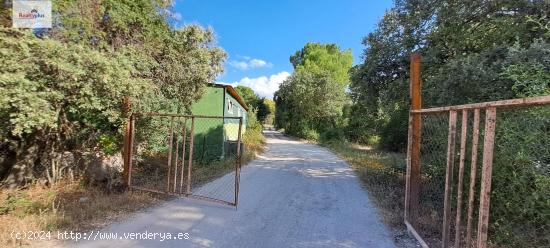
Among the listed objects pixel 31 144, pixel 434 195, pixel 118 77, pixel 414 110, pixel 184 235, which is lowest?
pixel 184 235

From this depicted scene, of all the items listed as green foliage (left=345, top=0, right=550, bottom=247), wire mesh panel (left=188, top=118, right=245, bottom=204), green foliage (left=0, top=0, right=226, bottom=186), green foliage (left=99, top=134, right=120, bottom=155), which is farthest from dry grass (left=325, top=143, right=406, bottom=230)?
green foliage (left=99, top=134, right=120, bottom=155)

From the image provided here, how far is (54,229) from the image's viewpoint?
4.96 m

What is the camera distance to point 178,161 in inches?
411

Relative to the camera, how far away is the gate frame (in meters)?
3.15

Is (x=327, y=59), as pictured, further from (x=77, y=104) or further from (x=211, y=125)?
A: (x=77, y=104)

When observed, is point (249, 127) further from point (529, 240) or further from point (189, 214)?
point (529, 240)

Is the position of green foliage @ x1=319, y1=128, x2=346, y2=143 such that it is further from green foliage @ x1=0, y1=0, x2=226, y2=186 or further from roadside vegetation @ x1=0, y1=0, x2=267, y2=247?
roadside vegetation @ x1=0, y1=0, x2=267, y2=247

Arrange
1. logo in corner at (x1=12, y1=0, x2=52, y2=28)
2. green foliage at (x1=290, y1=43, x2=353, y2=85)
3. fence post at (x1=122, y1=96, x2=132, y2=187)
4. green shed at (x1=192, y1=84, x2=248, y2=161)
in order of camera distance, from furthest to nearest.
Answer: green foliage at (x1=290, y1=43, x2=353, y2=85) → green shed at (x1=192, y1=84, x2=248, y2=161) → logo in corner at (x1=12, y1=0, x2=52, y2=28) → fence post at (x1=122, y1=96, x2=132, y2=187)

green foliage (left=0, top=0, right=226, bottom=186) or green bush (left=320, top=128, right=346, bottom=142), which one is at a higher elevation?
green foliage (left=0, top=0, right=226, bottom=186)

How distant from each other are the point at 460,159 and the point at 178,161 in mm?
8274

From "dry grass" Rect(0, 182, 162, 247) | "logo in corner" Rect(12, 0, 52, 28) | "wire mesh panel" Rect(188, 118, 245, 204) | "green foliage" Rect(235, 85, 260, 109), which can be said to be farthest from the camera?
"green foliage" Rect(235, 85, 260, 109)

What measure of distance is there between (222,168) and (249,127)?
19.0 metres

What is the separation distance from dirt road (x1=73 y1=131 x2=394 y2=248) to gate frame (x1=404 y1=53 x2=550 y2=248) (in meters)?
0.87

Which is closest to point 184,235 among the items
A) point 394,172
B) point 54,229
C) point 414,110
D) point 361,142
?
point 54,229
